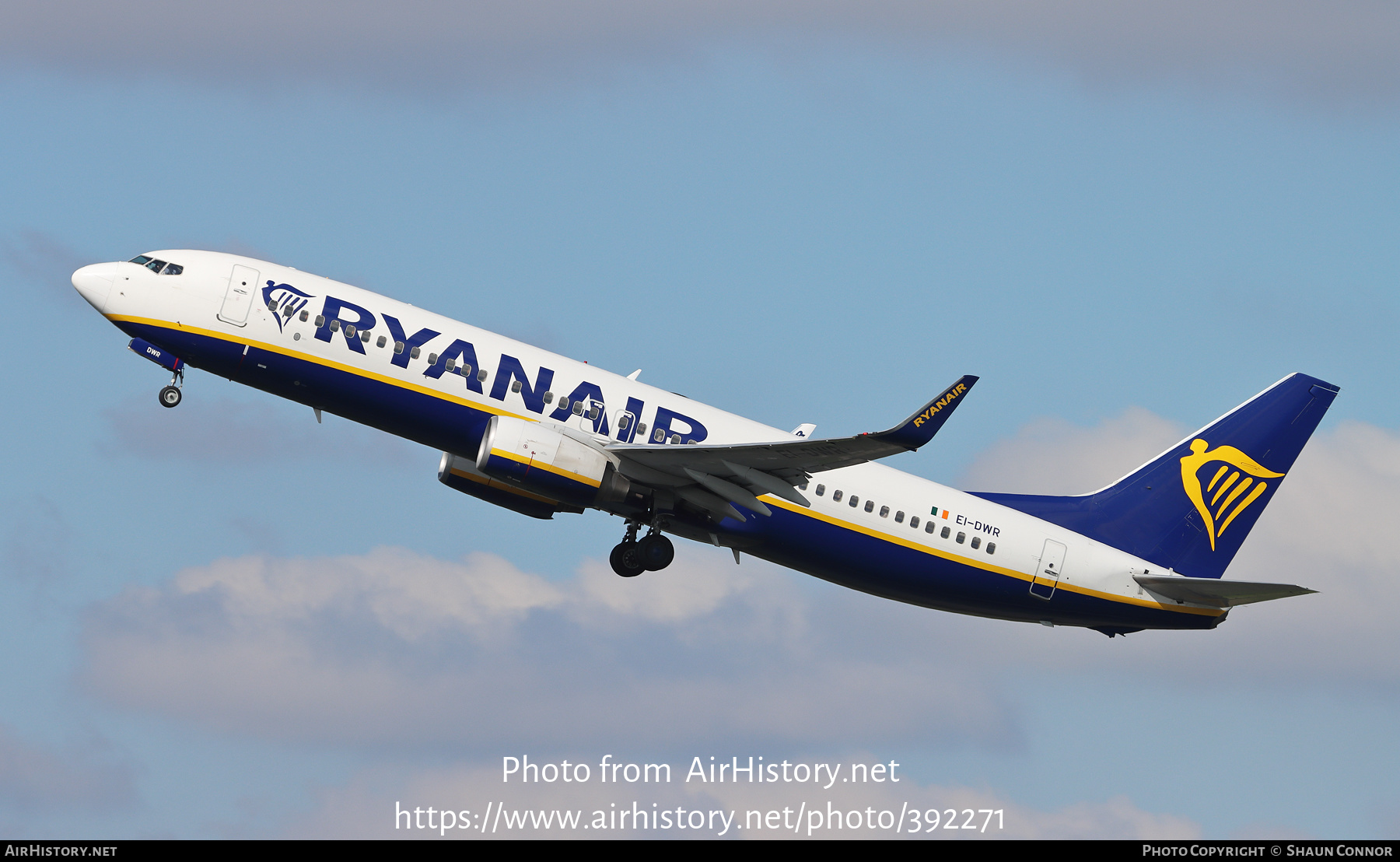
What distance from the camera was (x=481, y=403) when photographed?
4509 cm

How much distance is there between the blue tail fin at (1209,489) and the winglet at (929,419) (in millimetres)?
13657

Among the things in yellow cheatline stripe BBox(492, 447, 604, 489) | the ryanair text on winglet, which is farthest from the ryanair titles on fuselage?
the ryanair text on winglet

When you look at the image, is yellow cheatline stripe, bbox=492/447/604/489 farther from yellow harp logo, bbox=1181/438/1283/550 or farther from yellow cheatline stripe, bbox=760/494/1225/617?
yellow harp logo, bbox=1181/438/1283/550

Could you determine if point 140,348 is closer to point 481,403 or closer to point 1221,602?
point 481,403

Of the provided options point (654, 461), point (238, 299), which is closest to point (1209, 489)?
point (654, 461)

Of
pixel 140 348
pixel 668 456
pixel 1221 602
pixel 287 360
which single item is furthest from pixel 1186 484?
pixel 140 348

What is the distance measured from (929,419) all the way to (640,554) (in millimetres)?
11777

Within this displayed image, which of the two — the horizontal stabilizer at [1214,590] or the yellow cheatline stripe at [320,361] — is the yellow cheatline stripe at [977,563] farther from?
the yellow cheatline stripe at [320,361]

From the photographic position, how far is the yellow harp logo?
177 ft

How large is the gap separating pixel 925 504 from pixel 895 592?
9.56 feet

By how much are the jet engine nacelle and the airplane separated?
5 centimetres

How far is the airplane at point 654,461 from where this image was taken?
146 ft

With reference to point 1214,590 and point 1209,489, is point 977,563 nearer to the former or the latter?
point 1214,590

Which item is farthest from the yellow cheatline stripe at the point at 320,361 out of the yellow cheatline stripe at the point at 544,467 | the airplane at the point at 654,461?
the yellow cheatline stripe at the point at 544,467
